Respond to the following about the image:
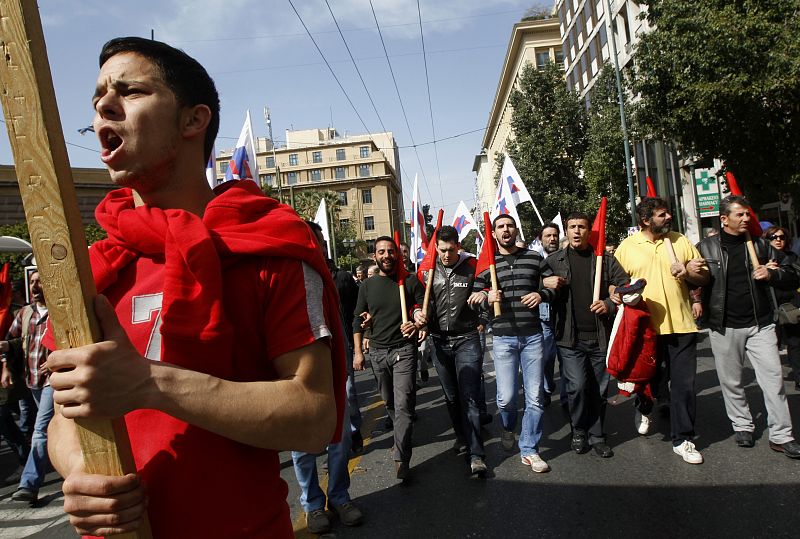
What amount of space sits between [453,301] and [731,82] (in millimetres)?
9374

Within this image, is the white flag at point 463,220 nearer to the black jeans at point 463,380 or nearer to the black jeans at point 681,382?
the black jeans at point 463,380

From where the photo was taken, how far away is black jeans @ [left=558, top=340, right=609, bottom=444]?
17.6ft

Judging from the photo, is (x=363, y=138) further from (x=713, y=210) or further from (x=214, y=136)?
(x=214, y=136)

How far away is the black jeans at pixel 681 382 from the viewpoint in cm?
496

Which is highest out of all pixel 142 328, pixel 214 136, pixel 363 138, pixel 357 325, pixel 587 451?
pixel 363 138

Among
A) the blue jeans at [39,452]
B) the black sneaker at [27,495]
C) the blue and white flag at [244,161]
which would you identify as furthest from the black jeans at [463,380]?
the black sneaker at [27,495]

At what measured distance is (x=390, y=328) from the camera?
5824 mm

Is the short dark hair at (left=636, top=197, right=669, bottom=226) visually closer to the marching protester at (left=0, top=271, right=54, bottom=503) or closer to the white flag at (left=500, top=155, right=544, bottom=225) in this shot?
the white flag at (left=500, top=155, right=544, bottom=225)

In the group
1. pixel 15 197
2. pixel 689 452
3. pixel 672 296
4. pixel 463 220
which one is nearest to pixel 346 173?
pixel 15 197

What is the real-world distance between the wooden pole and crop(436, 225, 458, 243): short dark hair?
4905mm

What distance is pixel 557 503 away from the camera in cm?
425

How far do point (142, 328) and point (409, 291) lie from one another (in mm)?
4816

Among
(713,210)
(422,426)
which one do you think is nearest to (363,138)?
(713,210)

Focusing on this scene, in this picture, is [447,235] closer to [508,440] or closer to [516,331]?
[516,331]
